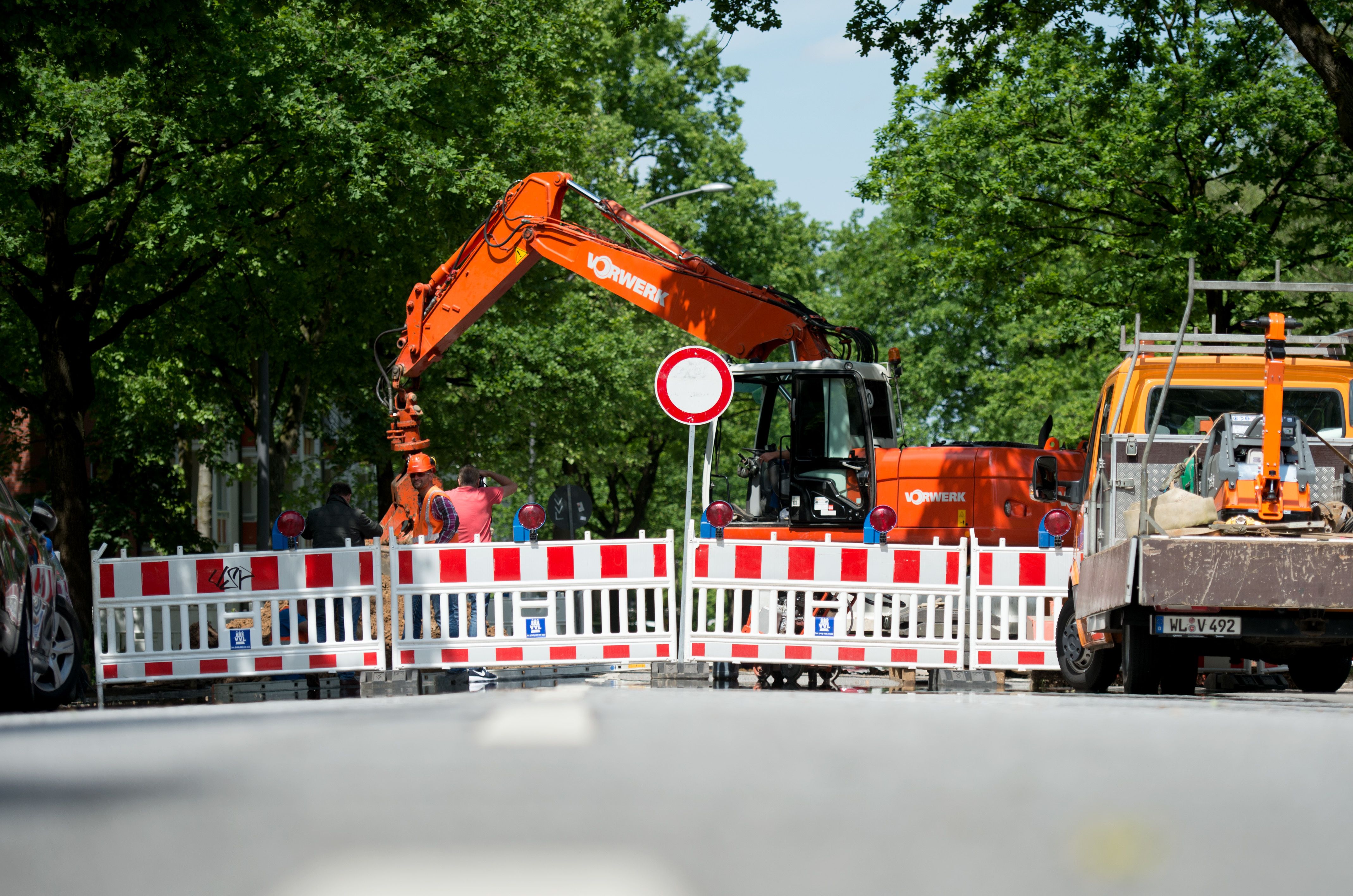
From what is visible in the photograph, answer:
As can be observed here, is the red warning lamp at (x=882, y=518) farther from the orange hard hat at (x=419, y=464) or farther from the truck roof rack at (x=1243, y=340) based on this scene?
the orange hard hat at (x=419, y=464)

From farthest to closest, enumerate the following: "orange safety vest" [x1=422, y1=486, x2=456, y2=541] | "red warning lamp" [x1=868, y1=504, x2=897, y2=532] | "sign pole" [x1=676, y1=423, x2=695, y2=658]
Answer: "orange safety vest" [x1=422, y1=486, x2=456, y2=541]
"red warning lamp" [x1=868, y1=504, x2=897, y2=532]
"sign pole" [x1=676, y1=423, x2=695, y2=658]

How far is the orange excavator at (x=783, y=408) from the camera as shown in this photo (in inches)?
642

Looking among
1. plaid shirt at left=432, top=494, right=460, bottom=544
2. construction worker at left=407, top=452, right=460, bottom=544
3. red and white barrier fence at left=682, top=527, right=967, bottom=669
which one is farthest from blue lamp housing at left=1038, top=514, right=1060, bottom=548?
plaid shirt at left=432, top=494, right=460, bottom=544

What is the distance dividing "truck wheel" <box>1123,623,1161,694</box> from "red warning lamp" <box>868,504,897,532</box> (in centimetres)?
341

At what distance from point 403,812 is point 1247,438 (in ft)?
30.4

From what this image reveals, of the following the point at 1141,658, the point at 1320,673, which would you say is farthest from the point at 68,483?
the point at 1320,673

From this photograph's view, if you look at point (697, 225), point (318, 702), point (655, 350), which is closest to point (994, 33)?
point (318, 702)

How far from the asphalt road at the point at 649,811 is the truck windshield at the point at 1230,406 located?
9.60 metres

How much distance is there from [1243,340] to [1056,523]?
9.45 feet

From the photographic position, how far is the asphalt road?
1.59 metres

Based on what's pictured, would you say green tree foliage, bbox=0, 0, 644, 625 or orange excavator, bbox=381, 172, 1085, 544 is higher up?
green tree foliage, bbox=0, 0, 644, 625

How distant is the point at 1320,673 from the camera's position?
11.7 meters

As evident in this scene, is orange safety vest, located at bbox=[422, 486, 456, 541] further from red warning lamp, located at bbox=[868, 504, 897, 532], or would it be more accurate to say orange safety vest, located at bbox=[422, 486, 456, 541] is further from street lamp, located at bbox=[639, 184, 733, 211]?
→ street lamp, located at bbox=[639, 184, 733, 211]

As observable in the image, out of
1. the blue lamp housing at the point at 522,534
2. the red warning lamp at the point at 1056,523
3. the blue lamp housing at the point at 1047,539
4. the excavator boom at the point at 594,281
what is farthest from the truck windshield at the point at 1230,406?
the excavator boom at the point at 594,281
